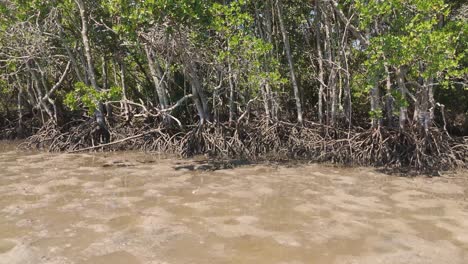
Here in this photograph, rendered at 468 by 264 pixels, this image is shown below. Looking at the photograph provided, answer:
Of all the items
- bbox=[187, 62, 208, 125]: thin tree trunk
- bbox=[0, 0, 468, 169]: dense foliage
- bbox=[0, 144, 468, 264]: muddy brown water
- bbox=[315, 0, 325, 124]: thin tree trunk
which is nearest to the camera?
bbox=[0, 144, 468, 264]: muddy brown water

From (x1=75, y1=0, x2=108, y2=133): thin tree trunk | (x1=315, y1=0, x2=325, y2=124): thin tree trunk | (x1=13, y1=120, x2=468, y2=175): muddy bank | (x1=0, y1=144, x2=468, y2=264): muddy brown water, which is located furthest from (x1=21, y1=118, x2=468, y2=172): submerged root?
(x1=0, y1=144, x2=468, y2=264): muddy brown water

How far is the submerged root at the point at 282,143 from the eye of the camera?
Answer: 813 centimetres

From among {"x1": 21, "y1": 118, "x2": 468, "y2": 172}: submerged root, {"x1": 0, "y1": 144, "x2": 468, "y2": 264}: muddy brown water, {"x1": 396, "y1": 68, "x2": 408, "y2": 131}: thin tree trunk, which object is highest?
{"x1": 396, "y1": 68, "x2": 408, "y2": 131}: thin tree trunk

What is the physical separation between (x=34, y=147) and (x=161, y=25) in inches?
197

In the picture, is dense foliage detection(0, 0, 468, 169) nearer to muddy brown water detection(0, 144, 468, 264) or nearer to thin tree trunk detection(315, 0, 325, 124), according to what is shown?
thin tree trunk detection(315, 0, 325, 124)

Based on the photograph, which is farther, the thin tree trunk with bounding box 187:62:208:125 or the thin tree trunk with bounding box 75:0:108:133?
the thin tree trunk with bounding box 75:0:108:133

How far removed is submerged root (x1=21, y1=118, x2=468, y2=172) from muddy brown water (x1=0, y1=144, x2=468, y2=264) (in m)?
0.59

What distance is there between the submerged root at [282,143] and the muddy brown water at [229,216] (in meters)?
0.59

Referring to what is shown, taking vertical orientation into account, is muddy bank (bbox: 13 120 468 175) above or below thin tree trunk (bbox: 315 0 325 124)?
below

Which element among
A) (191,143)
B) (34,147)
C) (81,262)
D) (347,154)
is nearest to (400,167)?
(347,154)

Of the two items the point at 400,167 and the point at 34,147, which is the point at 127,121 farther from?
the point at 400,167

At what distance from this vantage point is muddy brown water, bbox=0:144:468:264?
14.4ft

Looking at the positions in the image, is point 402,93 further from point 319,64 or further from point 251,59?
point 251,59

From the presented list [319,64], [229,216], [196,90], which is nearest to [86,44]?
[196,90]
